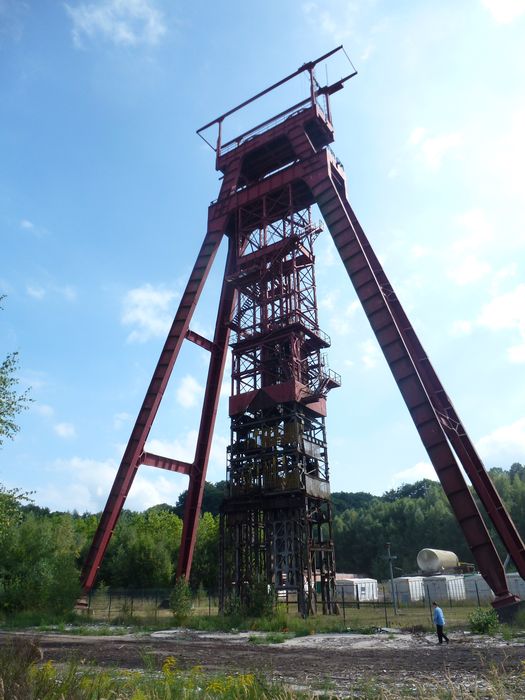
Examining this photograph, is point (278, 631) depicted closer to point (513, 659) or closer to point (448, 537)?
point (513, 659)

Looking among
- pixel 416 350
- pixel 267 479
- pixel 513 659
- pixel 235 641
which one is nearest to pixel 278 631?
pixel 235 641

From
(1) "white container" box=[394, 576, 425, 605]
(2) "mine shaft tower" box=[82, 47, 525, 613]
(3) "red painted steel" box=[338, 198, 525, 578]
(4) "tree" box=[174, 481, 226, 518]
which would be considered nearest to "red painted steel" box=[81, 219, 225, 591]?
(2) "mine shaft tower" box=[82, 47, 525, 613]

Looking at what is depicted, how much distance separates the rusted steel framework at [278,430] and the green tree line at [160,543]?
28.5 feet

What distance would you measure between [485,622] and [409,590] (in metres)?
22.0

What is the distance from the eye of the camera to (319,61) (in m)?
30.2

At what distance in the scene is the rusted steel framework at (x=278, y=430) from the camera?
2511cm

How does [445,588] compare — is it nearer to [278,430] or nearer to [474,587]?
[474,587]

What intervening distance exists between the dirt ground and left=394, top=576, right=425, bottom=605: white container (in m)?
20.8

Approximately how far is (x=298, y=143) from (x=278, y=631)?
78.2 feet

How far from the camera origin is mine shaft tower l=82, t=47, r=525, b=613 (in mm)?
22219

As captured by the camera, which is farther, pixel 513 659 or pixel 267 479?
pixel 267 479

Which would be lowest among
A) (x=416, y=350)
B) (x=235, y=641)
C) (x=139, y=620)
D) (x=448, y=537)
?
(x=235, y=641)

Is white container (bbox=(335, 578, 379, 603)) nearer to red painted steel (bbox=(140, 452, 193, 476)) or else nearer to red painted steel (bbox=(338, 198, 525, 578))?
red painted steel (bbox=(140, 452, 193, 476))

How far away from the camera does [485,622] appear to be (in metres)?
16.1
